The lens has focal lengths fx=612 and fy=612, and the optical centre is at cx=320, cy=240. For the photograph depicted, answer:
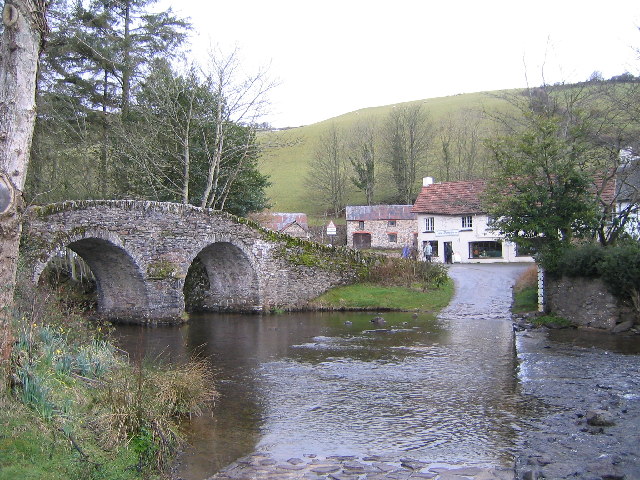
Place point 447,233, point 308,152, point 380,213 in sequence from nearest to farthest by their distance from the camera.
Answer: point 447,233 → point 380,213 → point 308,152

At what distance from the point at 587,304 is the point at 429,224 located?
26.8 m

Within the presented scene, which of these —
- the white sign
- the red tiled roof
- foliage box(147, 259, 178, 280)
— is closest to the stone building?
the red tiled roof

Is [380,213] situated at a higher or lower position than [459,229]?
higher

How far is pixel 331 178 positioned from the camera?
61562 mm

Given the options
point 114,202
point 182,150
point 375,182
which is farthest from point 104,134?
point 375,182

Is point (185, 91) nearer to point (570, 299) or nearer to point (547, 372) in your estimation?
point (570, 299)

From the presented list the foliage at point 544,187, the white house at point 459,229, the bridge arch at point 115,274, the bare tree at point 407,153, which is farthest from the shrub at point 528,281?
the bare tree at point 407,153

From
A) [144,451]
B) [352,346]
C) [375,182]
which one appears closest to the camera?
[144,451]

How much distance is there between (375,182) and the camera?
61.8 metres

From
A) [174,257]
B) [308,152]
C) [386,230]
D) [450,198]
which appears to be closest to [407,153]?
[386,230]

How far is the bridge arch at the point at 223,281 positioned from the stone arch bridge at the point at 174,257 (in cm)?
4

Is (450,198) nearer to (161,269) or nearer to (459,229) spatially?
(459,229)

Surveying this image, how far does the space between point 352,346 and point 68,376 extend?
880 cm

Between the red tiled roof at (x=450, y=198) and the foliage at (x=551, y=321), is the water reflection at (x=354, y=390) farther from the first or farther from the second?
the red tiled roof at (x=450, y=198)
